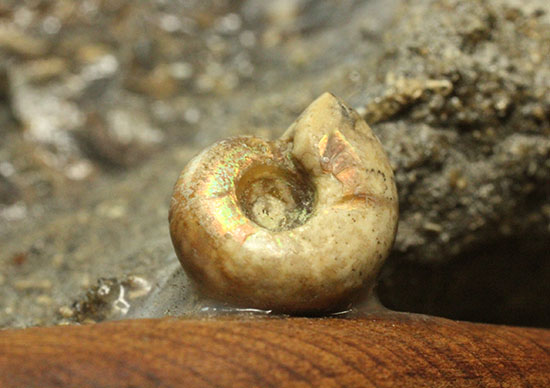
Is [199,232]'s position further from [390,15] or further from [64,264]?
[390,15]

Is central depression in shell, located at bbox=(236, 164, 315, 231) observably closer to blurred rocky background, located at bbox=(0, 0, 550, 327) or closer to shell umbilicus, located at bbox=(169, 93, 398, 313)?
shell umbilicus, located at bbox=(169, 93, 398, 313)

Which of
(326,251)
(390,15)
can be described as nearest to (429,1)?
(390,15)

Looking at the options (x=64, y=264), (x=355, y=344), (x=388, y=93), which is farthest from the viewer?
(x=64, y=264)

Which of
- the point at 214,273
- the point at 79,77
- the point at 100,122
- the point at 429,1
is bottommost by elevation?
the point at 214,273


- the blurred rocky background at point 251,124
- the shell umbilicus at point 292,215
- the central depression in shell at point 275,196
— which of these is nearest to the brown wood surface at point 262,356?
the shell umbilicus at point 292,215

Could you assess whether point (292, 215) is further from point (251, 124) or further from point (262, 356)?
point (251, 124)

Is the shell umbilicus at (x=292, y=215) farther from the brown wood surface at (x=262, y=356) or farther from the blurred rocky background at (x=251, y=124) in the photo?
the blurred rocky background at (x=251, y=124)
